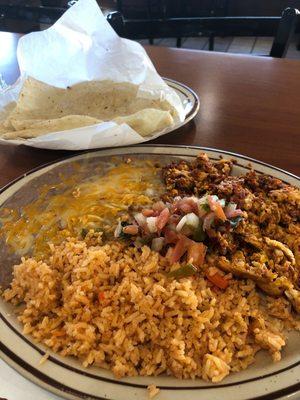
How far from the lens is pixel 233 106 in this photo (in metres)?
2.16

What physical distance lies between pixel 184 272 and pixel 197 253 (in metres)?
0.08

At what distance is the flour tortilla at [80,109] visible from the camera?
1.77 metres

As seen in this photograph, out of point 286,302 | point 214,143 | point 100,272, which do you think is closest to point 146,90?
point 214,143

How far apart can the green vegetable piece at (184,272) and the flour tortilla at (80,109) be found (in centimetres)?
82

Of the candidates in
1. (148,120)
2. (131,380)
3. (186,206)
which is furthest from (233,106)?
(131,380)

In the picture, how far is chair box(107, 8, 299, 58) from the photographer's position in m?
2.62

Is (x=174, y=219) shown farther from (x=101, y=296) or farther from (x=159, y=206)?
(x=101, y=296)

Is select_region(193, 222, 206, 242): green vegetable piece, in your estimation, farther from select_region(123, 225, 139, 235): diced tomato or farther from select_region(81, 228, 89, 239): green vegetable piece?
select_region(81, 228, 89, 239): green vegetable piece

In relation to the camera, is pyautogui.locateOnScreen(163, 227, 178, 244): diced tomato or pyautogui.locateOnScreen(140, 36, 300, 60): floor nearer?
pyautogui.locateOnScreen(163, 227, 178, 244): diced tomato

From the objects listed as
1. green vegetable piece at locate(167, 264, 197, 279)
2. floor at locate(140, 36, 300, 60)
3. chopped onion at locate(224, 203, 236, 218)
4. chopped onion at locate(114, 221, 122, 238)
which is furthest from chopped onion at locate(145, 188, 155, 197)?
floor at locate(140, 36, 300, 60)

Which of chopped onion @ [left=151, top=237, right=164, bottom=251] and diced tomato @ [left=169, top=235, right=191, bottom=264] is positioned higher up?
diced tomato @ [left=169, top=235, right=191, bottom=264]

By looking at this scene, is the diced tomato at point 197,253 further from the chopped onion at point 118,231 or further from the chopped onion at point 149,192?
the chopped onion at point 149,192

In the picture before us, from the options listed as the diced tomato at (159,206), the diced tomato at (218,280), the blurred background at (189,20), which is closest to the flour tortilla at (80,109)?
the diced tomato at (159,206)

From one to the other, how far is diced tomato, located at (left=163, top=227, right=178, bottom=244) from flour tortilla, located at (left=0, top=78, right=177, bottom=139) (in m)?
0.68
